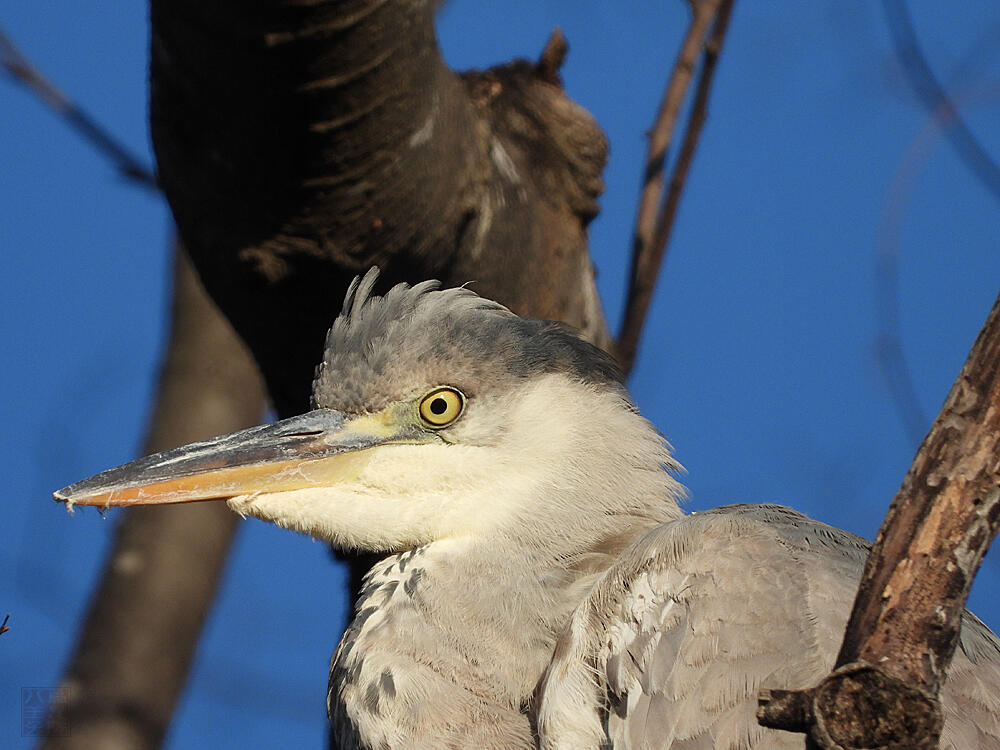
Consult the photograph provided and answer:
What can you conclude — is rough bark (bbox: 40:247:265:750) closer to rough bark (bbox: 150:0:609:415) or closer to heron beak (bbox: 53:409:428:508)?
rough bark (bbox: 150:0:609:415)

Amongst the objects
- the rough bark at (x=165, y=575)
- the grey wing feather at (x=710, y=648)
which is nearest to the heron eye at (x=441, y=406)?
the grey wing feather at (x=710, y=648)

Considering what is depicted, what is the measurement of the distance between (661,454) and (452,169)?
2.42 ft

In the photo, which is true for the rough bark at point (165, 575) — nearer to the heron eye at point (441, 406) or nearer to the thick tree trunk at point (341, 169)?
the thick tree trunk at point (341, 169)

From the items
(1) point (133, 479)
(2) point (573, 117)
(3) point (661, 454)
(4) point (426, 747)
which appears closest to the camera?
(4) point (426, 747)

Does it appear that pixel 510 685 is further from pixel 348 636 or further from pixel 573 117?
pixel 573 117

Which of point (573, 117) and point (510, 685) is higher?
point (573, 117)

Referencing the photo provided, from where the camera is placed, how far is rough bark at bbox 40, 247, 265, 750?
331 cm

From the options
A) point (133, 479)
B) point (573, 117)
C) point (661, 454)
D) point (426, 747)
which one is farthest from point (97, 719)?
point (573, 117)

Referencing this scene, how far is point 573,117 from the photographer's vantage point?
2.96 m

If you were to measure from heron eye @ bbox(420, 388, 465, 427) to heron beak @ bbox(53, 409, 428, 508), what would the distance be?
39mm

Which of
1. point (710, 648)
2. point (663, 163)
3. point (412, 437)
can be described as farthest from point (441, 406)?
point (663, 163)

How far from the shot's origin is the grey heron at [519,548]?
6.17ft

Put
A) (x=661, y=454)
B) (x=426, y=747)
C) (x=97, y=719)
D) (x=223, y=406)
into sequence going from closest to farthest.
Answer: (x=426, y=747) < (x=661, y=454) < (x=97, y=719) < (x=223, y=406)

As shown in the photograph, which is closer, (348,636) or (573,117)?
(348,636)
